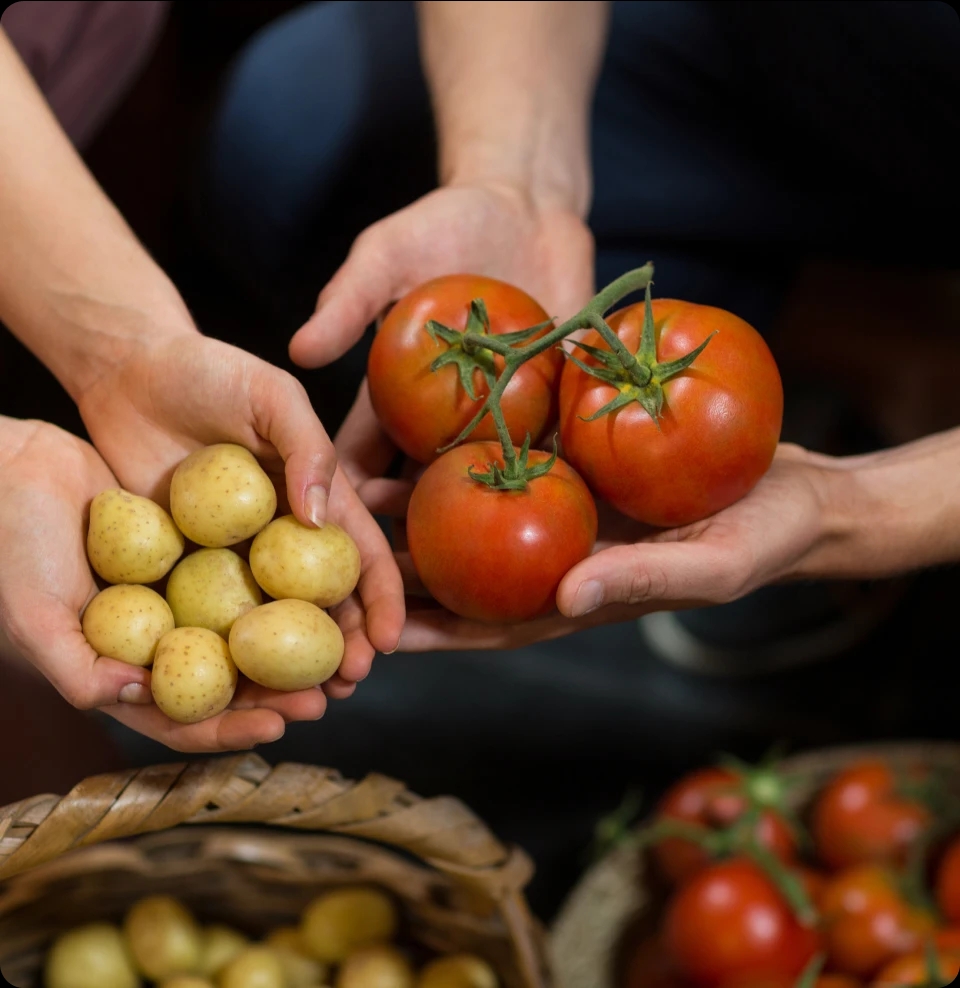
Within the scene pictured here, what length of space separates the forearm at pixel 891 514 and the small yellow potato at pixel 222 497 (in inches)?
17.5

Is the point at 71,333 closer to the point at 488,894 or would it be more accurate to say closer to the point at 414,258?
the point at 414,258

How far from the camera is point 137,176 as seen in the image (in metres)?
1.60

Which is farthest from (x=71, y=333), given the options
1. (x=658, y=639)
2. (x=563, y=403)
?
(x=658, y=639)

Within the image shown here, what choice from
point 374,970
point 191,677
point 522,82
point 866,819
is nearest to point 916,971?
point 866,819

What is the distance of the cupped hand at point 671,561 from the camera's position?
0.72 m

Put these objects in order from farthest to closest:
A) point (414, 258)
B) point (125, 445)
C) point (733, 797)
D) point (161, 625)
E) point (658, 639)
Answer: point (658, 639), point (733, 797), point (414, 258), point (125, 445), point (161, 625)

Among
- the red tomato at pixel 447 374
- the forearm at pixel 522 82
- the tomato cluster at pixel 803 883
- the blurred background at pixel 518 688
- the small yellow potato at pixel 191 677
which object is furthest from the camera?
the blurred background at pixel 518 688

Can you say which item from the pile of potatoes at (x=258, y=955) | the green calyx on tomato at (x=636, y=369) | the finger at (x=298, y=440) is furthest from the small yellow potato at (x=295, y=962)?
the green calyx on tomato at (x=636, y=369)

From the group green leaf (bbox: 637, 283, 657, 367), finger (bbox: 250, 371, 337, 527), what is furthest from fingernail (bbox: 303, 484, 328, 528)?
green leaf (bbox: 637, 283, 657, 367)

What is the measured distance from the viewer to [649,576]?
0.73 meters

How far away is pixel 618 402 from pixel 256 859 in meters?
0.55

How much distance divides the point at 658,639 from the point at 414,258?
820 millimetres

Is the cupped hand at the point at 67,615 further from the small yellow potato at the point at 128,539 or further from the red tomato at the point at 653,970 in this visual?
the red tomato at the point at 653,970

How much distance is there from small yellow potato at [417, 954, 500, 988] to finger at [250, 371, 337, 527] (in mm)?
475
